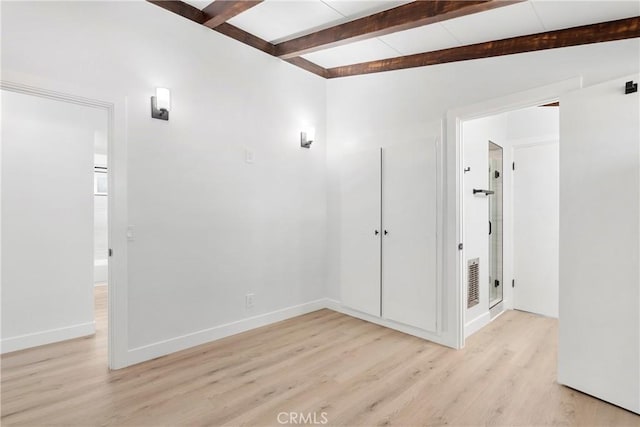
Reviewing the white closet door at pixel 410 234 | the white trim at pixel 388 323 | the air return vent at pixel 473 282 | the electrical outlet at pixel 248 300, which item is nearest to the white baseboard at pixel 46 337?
the electrical outlet at pixel 248 300

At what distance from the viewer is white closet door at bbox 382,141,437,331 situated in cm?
327

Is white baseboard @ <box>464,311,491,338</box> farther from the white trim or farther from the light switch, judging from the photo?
the light switch

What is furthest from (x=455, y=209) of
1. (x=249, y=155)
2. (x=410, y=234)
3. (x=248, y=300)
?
(x=248, y=300)

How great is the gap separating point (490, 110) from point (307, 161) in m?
2.05

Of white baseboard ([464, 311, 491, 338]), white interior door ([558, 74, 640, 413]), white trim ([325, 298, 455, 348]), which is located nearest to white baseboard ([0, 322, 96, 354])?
white trim ([325, 298, 455, 348])

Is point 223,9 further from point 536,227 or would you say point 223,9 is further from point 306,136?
point 536,227

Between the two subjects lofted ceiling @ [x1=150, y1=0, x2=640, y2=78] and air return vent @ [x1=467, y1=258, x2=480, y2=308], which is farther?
air return vent @ [x1=467, y1=258, x2=480, y2=308]

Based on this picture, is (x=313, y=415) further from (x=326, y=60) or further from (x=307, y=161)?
(x=326, y=60)

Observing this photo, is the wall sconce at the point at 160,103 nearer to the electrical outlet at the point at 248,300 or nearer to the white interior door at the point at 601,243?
the electrical outlet at the point at 248,300

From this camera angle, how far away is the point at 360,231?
12.9 ft

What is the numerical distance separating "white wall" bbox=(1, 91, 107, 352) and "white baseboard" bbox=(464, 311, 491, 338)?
12.7 ft

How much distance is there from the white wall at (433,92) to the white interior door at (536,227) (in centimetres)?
168

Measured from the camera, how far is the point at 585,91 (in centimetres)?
234

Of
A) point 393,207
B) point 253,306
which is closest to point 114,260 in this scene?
point 253,306
